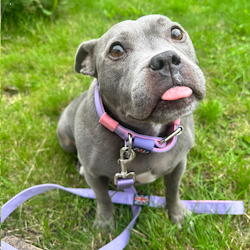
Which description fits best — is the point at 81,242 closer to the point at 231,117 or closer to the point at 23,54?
the point at 231,117

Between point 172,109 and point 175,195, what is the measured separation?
1.22 metres

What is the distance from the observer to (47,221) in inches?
99.2

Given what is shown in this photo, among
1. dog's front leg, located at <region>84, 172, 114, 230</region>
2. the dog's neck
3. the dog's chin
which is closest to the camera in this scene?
the dog's chin

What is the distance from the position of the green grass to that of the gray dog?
310 millimetres

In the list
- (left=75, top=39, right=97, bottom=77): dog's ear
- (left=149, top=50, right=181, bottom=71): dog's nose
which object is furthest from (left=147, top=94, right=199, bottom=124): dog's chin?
(left=75, top=39, right=97, bottom=77): dog's ear

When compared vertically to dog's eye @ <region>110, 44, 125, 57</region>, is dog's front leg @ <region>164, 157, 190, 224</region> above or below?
below

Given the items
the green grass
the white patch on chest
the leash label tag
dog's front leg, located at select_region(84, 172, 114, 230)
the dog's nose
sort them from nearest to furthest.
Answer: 1. the dog's nose
2. the white patch on chest
3. dog's front leg, located at select_region(84, 172, 114, 230)
4. the green grass
5. the leash label tag

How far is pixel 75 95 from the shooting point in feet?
12.0

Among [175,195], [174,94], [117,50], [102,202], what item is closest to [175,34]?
[117,50]

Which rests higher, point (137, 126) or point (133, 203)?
point (137, 126)

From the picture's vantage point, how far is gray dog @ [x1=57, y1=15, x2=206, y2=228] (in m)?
1.39

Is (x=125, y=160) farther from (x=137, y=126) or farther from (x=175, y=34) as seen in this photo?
(x=175, y=34)

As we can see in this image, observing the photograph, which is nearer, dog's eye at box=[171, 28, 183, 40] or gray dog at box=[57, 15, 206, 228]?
gray dog at box=[57, 15, 206, 228]

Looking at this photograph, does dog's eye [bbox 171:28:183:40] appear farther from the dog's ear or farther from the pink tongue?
the dog's ear
